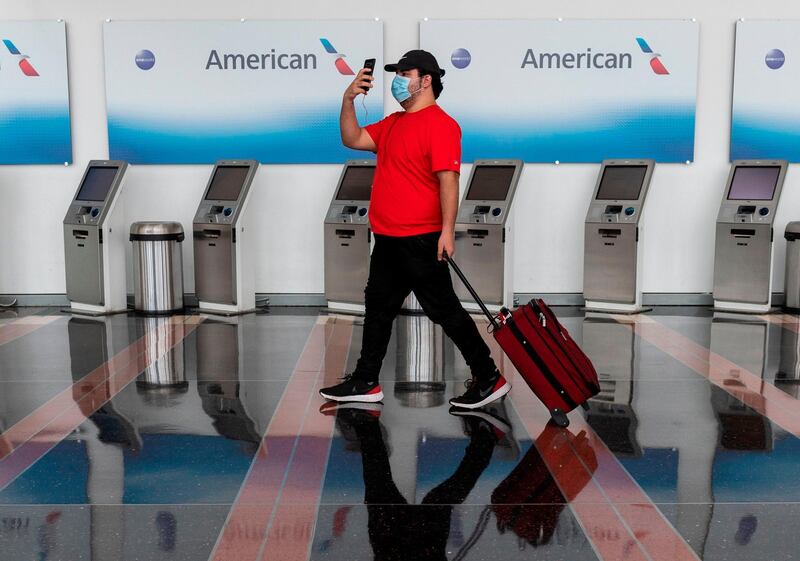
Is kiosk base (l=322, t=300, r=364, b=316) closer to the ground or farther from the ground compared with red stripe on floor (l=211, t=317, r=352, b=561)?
farther from the ground

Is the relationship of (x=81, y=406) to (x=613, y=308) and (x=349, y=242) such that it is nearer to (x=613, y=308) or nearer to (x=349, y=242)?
(x=349, y=242)

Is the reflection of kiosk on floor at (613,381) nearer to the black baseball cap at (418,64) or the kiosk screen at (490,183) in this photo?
the kiosk screen at (490,183)

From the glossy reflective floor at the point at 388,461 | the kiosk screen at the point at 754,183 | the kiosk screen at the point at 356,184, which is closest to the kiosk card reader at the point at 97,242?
the glossy reflective floor at the point at 388,461

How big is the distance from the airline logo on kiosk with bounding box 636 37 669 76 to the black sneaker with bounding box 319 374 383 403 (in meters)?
5.06

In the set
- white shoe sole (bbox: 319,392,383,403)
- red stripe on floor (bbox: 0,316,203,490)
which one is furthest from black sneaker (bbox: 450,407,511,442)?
red stripe on floor (bbox: 0,316,203,490)

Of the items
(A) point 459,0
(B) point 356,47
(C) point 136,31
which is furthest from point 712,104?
(C) point 136,31

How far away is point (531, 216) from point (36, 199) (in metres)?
4.77

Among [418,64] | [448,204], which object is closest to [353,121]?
[418,64]

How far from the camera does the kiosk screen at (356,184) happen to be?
7.88 metres

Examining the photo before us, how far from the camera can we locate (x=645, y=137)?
8250 mm

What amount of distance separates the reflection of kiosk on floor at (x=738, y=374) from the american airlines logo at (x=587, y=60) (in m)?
2.42

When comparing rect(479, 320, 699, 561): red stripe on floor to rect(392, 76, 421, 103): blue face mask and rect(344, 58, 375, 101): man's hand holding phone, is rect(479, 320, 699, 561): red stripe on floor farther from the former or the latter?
rect(344, 58, 375, 101): man's hand holding phone

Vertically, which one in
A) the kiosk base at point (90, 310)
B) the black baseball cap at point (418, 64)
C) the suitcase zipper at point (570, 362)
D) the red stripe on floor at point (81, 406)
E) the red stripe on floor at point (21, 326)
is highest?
the black baseball cap at point (418, 64)

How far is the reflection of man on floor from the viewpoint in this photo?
109 inches
